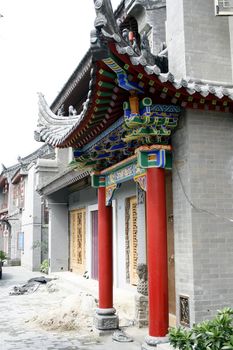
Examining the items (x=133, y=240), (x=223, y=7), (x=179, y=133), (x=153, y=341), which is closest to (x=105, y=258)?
(x=153, y=341)

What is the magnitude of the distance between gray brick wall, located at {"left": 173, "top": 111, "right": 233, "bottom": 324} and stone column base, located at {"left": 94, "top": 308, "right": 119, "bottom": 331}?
231 cm

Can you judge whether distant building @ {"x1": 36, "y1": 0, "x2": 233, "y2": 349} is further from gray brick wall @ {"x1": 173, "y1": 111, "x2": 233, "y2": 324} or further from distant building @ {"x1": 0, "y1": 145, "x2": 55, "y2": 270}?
distant building @ {"x1": 0, "y1": 145, "x2": 55, "y2": 270}

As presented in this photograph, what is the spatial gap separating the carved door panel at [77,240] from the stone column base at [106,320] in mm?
7183

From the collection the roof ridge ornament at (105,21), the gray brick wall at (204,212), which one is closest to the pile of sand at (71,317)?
the gray brick wall at (204,212)

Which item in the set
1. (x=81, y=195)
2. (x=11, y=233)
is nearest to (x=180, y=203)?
(x=81, y=195)

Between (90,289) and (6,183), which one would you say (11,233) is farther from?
(90,289)

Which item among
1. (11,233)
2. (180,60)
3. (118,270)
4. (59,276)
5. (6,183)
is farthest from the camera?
(6,183)

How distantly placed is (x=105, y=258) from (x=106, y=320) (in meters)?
1.00

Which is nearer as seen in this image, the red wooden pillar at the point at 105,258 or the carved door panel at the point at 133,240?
the red wooden pillar at the point at 105,258

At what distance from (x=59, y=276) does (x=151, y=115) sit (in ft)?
35.0

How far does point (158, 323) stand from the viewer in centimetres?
505

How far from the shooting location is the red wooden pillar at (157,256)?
5066 millimetres

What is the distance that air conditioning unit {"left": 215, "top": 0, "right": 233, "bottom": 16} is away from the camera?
5.29 metres

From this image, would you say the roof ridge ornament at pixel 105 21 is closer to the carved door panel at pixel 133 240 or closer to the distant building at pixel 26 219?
the carved door panel at pixel 133 240
